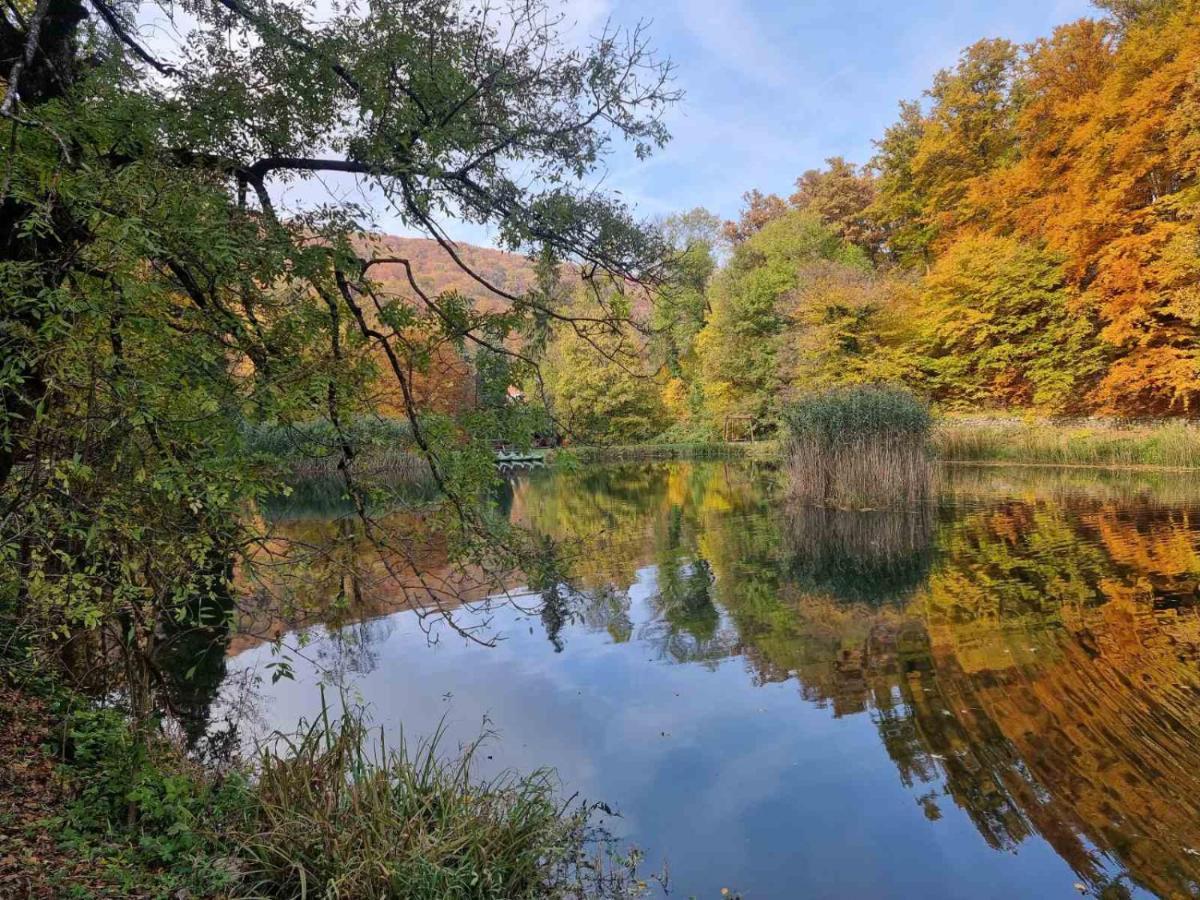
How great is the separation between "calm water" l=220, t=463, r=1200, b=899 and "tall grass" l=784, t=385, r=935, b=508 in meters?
2.81

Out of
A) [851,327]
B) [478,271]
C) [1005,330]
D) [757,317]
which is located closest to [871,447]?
[478,271]

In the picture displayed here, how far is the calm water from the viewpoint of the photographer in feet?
9.91

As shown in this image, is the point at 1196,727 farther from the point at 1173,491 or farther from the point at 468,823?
the point at 1173,491

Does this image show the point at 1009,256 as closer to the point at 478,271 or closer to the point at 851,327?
the point at 851,327

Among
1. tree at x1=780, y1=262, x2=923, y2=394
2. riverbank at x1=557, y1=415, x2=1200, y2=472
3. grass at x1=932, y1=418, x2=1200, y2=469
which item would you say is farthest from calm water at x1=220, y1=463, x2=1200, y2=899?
tree at x1=780, y1=262, x2=923, y2=394

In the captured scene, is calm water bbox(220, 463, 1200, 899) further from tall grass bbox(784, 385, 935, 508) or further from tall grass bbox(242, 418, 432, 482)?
tall grass bbox(784, 385, 935, 508)

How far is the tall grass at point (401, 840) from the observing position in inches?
96.8

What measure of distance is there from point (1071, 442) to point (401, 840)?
20057 millimetres

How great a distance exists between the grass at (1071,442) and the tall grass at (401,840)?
41.8ft

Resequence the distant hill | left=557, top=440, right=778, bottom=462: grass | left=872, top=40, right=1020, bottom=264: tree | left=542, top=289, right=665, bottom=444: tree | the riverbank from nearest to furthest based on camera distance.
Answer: the distant hill → the riverbank → left=872, top=40, right=1020, bottom=264: tree → left=557, top=440, right=778, bottom=462: grass → left=542, top=289, right=665, bottom=444: tree

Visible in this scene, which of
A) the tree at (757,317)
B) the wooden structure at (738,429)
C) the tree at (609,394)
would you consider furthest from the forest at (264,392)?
the tree at (609,394)

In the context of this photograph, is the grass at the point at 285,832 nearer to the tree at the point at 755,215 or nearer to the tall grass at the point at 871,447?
the tall grass at the point at 871,447

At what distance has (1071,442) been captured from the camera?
59.0 ft

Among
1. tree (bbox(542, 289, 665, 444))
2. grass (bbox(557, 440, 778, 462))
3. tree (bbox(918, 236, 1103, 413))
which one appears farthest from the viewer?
tree (bbox(542, 289, 665, 444))
